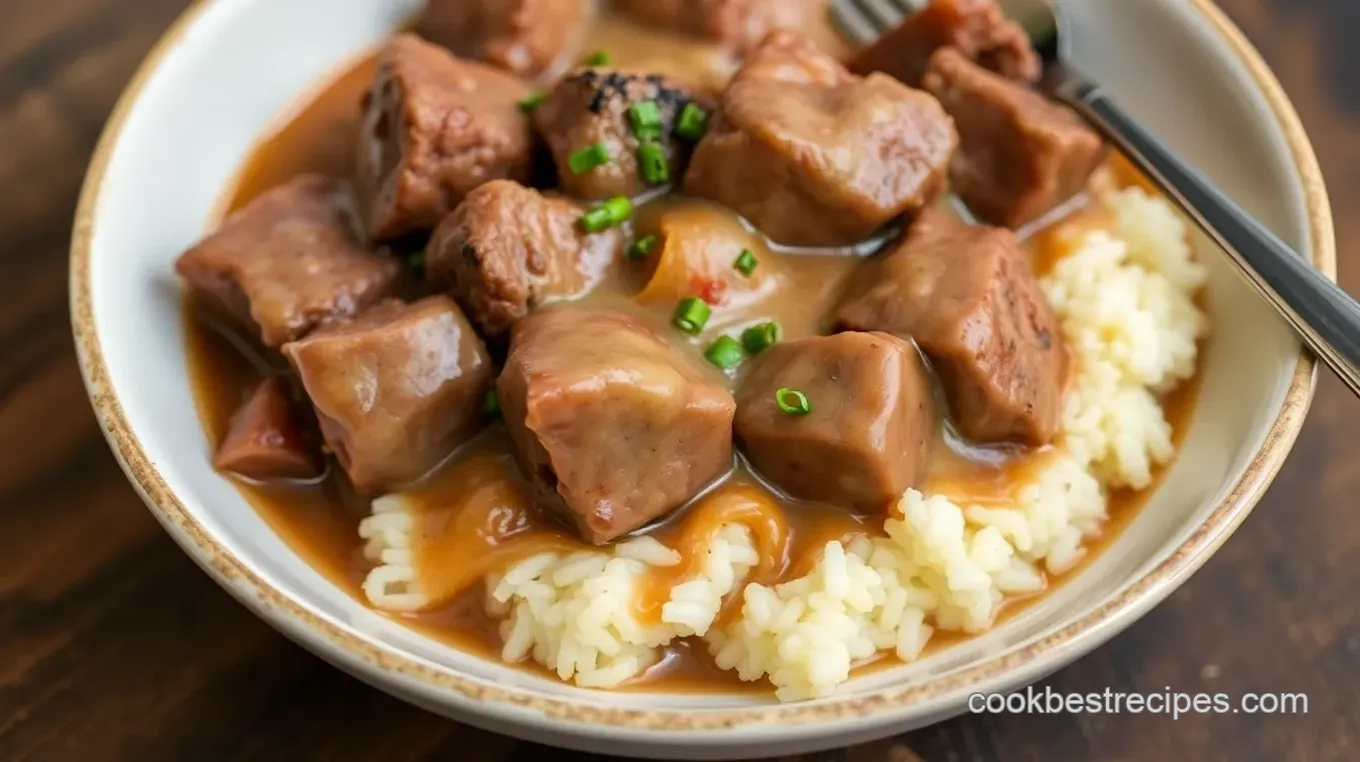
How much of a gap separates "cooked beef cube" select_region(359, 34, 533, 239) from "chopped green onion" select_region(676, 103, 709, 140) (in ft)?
1.60

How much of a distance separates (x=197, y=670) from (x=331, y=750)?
0.46 m

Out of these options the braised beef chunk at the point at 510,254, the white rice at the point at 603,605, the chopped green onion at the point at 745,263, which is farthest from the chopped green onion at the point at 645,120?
the white rice at the point at 603,605

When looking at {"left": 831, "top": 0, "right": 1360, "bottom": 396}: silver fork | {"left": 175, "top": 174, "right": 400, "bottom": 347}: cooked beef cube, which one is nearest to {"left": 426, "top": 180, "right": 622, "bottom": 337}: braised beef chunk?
{"left": 175, "top": 174, "right": 400, "bottom": 347}: cooked beef cube

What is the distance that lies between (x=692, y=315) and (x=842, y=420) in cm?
52

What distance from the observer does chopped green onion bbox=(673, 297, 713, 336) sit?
3.09 metres

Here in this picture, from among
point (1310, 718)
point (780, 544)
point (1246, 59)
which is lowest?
point (1310, 718)

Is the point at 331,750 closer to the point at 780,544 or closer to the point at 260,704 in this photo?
the point at 260,704

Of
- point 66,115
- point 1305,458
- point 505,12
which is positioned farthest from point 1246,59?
point 66,115

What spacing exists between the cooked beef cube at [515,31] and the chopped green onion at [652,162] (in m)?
0.85

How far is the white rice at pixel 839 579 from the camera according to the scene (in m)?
2.77

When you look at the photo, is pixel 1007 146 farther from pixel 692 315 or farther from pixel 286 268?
pixel 286 268

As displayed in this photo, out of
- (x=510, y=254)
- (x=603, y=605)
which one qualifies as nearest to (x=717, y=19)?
(x=510, y=254)

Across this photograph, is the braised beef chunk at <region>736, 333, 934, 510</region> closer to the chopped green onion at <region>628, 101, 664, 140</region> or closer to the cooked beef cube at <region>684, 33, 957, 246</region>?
the cooked beef cube at <region>684, 33, 957, 246</region>

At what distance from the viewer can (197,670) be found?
309 centimetres
